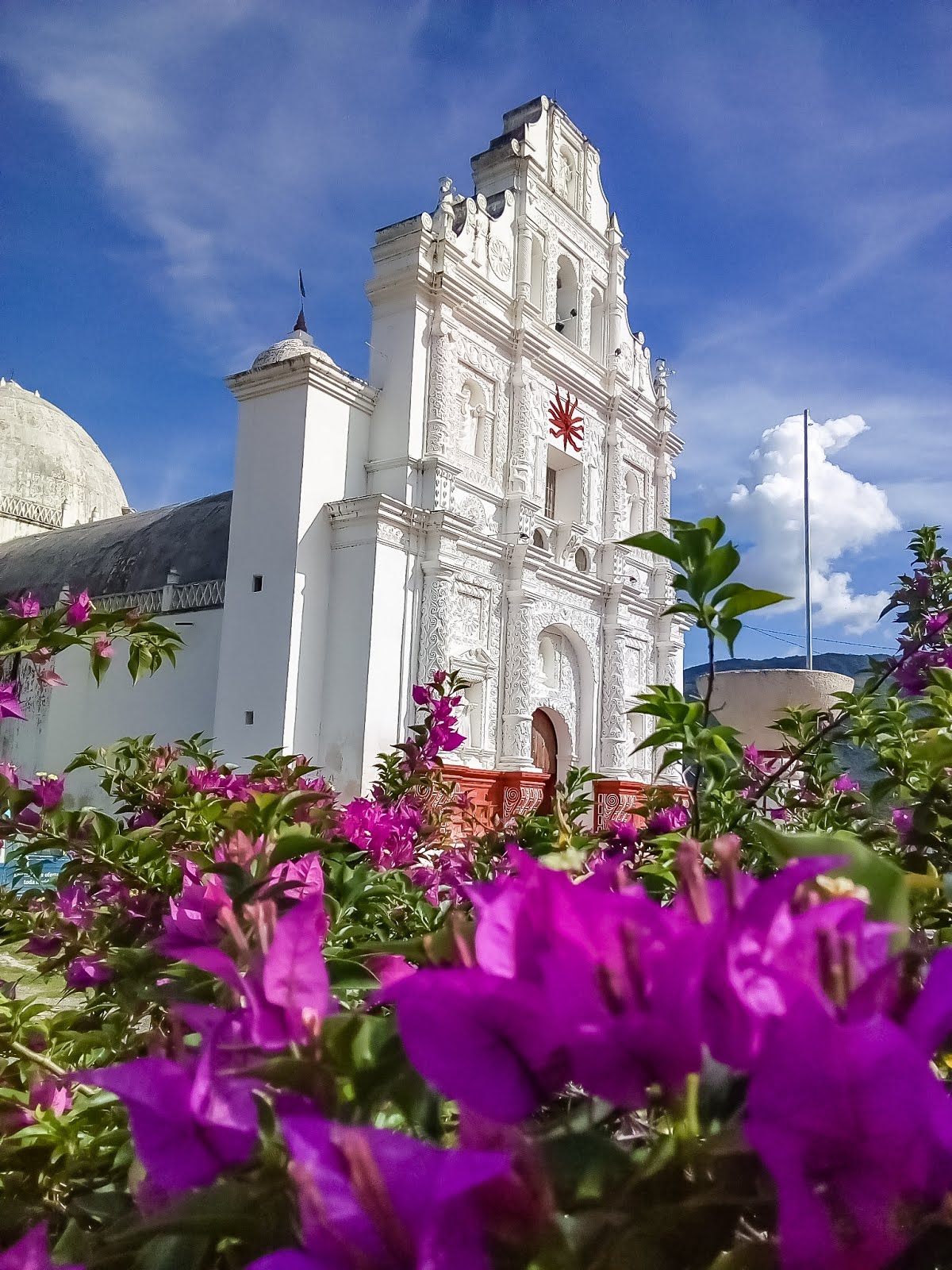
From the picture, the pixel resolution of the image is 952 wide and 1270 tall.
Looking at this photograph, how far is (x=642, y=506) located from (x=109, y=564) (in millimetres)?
6816

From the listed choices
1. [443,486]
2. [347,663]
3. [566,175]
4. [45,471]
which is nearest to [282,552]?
[347,663]

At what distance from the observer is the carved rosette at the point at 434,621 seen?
871 cm

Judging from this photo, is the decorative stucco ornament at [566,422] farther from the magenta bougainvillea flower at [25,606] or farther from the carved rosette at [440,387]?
the magenta bougainvillea flower at [25,606]

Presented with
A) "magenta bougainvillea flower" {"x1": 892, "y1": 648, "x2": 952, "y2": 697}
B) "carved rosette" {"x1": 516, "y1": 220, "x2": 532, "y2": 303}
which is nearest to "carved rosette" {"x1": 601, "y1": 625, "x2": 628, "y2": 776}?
"carved rosette" {"x1": 516, "y1": 220, "x2": 532, "y2": 303}

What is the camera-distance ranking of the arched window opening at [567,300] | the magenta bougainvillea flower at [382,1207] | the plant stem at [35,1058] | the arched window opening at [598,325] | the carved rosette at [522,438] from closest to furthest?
the magenta bougainvillea flower at [382,1207]
the plant stem at [35,1058]
the carved rosette at [522,438]
the arched window opening at [567,300]
the arched window opening at [598,325]

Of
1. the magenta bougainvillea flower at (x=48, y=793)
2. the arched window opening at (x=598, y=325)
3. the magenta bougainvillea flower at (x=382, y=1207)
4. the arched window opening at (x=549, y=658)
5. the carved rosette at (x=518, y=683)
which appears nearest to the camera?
the magenta bougainvillea flower at (x=382, y=1207)

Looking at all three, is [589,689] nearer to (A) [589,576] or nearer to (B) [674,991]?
(A) [589,576]

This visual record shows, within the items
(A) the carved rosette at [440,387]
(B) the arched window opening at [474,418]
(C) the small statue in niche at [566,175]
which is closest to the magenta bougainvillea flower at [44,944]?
(A) the carved rosette at [440,387]

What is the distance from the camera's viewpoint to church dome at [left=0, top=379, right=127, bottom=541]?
15.7m

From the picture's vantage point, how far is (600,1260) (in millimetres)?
230

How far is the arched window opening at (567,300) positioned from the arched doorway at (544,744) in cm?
477

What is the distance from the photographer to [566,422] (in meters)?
11.0

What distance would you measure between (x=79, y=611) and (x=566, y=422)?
10147 mm

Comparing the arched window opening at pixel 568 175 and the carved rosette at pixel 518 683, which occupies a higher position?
the arched window opening at pixel 568 175
